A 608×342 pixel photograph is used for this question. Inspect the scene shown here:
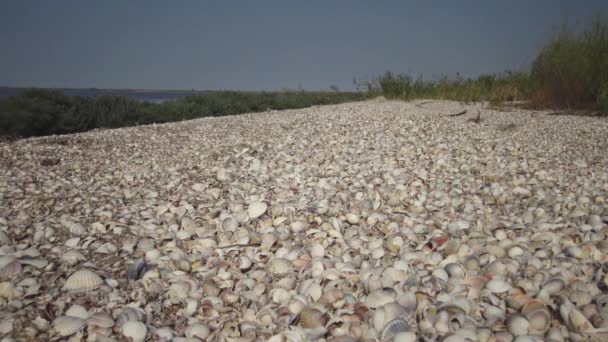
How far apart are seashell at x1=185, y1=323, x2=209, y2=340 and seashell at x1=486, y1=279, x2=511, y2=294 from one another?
1.07 meters

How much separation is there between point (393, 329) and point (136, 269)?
1.06 m

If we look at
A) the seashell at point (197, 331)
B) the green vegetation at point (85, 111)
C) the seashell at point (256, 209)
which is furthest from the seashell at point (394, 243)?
the green vegetation at point (85, 111)

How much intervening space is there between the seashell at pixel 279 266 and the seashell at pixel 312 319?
1.01ft

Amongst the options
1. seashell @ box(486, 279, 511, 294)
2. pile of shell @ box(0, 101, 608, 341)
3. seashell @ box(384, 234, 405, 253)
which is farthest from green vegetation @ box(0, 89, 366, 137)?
seashell @ box(486, 279, 511, 294)

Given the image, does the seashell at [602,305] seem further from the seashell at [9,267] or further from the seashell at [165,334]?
the seashell at [9,267]

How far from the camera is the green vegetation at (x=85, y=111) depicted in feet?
20.6

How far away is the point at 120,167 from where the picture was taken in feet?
11.6

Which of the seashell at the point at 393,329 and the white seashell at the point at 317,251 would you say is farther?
the white seashell at the point at 317,251

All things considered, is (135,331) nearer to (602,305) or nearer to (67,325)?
(67,325)

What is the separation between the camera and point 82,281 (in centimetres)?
144

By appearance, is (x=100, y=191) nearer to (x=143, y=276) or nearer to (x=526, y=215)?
(x=143, y=276)

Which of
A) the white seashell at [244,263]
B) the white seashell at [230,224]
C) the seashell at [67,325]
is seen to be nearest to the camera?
the seashell at [67,325]

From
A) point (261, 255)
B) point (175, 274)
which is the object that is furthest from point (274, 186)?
point (175, 274)

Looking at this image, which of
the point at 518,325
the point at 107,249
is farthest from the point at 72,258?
the point at 518,325
